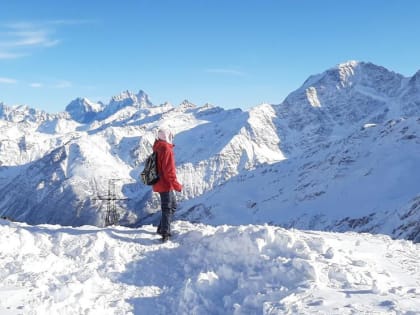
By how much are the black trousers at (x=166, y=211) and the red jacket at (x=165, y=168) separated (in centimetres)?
24

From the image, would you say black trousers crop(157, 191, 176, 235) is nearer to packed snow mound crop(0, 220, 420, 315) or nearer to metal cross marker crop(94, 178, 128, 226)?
packed snow mound crop(0, 220, 420, 315)

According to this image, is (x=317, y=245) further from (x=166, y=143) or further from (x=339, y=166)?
(x=339, y=166)

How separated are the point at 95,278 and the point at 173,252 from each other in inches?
110

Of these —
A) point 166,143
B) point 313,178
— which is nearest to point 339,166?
point 313,178

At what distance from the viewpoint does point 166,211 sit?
16.1 metres

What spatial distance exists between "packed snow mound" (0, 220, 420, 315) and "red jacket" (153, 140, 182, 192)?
1.66m

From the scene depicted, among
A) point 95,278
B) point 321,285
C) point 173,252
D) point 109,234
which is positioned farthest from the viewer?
point 109,234

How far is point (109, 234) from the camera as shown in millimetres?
15883

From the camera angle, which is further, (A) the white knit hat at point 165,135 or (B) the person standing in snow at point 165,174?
(A) the white knit hat at point 165,135

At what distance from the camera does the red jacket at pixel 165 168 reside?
52.8 ft

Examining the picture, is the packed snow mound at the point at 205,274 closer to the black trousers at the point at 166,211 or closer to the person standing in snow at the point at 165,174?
the black trousers at the point at 166,211

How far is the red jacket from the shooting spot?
52.8ft

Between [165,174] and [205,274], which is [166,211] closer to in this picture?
[165,174]

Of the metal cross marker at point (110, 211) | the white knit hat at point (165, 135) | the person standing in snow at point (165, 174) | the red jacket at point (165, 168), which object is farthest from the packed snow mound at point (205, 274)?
the metal cross marker at point (110, 211)
